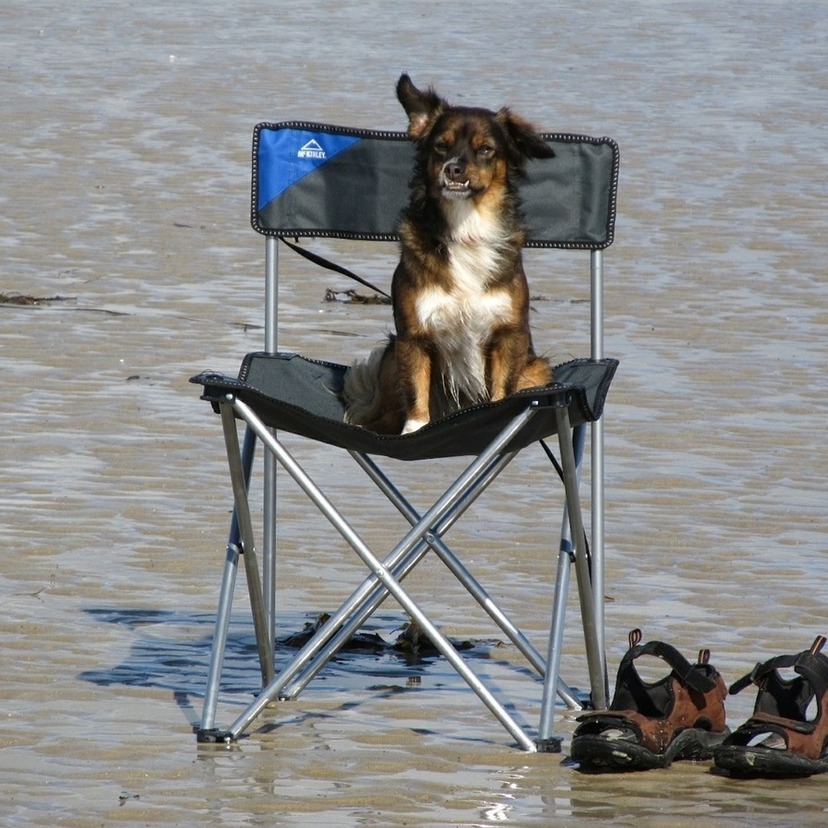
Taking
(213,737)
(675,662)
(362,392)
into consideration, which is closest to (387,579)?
(213,737)

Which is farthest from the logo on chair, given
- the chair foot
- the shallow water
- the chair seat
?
the chair foot

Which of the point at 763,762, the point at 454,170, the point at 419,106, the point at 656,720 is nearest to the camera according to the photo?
the point at 763,762

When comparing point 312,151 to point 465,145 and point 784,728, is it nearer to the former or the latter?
point 465,145

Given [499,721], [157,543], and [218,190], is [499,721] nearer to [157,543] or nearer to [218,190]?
[157,543]

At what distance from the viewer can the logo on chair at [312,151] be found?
204 inches

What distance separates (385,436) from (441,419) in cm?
15

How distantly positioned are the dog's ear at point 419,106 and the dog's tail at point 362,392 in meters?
0.67

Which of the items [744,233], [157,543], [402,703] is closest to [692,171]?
[744,233]

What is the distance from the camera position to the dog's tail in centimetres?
517

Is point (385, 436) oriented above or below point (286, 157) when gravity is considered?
below

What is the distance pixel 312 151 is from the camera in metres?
5.20

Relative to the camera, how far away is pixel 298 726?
183 inches

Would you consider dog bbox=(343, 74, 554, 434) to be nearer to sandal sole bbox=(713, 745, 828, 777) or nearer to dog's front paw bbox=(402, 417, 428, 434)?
dog's front paw bbox=(402, 417, 428, 434)

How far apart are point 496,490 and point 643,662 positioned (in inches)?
79.0
